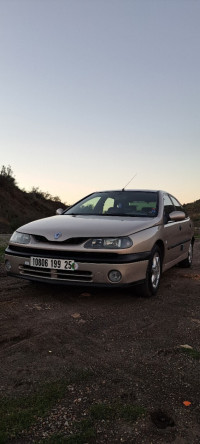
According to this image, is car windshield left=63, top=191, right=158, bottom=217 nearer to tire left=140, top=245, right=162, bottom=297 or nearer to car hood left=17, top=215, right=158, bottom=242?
car hood left=17, top=215, right=158, bottom=242

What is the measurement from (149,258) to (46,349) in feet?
6.31

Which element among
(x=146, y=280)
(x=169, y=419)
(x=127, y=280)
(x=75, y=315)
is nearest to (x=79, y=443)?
(x=169, y=419)

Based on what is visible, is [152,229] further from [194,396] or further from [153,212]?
[194,396]

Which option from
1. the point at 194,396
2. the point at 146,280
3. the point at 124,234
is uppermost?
the point at 124,234

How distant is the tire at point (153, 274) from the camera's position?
14.9 ft

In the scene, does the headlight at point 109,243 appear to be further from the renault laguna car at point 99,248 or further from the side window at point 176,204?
the side window at point 176,204

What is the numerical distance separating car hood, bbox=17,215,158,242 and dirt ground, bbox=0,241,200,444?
0.78 meters

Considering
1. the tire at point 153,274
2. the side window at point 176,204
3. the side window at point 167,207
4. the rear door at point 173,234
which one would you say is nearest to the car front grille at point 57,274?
the tire at point 153,274

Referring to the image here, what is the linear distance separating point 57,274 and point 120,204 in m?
1.76

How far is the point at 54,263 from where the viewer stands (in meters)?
4.27

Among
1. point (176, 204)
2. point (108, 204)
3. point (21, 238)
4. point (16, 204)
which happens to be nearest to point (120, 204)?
point (108, 204)

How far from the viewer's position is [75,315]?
387cm

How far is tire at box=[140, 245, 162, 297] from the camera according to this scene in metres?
4.54

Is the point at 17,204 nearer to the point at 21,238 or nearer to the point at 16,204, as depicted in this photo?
the point at 16,204
